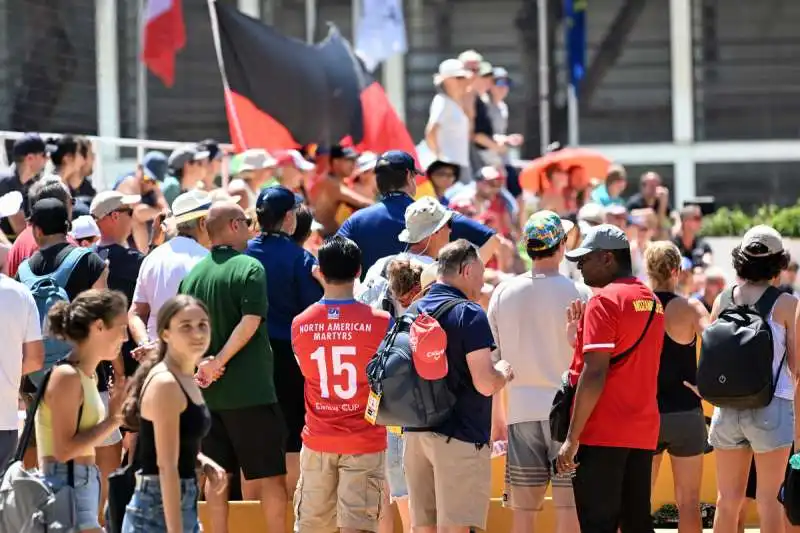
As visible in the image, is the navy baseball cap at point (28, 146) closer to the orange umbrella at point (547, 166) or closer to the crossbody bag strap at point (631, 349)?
the crossbody bag strap at point (631, 349)

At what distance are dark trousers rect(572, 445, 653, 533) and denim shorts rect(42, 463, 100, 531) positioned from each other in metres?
2.23

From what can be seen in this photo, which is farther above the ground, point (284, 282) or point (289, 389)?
point (284, 282)

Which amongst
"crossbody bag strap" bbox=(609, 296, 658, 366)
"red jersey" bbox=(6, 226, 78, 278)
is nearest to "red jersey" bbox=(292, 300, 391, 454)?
"crossbody bag strap" bbox=(609, 296, 658, 366)

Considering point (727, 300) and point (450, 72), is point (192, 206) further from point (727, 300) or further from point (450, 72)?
point (450, 72)

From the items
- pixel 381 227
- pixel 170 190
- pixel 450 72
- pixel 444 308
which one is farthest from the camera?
pixel 450 72

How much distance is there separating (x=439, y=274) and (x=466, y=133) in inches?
288

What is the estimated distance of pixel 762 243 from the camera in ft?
26.7

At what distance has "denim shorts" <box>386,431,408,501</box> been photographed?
851 cm

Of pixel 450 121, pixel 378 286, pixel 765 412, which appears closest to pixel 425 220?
pixel 378 286

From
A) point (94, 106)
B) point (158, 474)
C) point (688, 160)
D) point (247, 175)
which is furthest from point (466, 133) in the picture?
point (688, 160)

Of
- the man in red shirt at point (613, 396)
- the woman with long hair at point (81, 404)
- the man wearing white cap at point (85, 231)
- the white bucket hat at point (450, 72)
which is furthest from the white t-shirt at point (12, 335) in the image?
the white bucket hat at point (450, 72)

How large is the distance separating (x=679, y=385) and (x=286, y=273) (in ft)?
7.43

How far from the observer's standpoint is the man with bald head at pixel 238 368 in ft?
28.0

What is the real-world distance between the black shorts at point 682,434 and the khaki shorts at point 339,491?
1558mm
